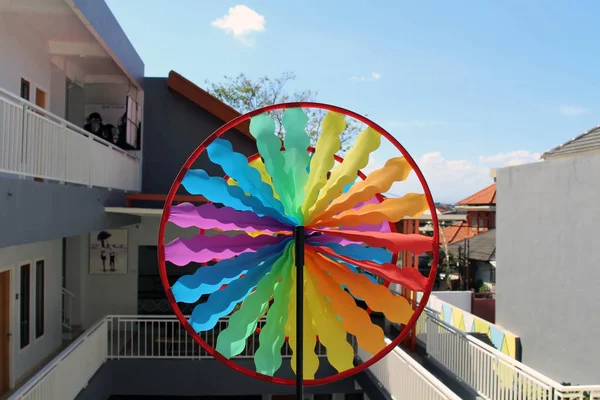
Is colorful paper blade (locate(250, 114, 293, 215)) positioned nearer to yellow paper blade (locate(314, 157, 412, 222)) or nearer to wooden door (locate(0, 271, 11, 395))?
yellow paper blade (locate(314, 157, 412, 222))

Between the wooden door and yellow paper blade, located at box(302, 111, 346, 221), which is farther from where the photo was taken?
the wooden door

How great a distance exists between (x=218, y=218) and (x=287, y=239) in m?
0.46

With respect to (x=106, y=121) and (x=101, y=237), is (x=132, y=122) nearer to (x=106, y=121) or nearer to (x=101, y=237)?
(x=106, y=121)

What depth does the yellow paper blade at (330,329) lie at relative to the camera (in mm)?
3406

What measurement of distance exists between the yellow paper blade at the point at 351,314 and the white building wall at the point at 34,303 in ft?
21.0

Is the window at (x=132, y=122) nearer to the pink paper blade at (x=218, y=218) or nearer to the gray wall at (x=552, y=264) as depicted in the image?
the pink paper blade at (x=218, y=218)


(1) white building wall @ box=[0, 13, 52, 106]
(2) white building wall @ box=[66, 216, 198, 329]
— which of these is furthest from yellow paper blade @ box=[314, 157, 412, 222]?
(2) white building wall @ box=[66, 216, 198, 329]

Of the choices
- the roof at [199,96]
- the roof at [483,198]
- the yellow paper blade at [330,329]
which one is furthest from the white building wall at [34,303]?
the roof at [483,198]

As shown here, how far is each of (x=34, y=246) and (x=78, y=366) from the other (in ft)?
8.25

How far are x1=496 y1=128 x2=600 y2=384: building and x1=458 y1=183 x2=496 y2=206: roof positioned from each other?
1956 centimetres

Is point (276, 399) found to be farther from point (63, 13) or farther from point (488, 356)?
point (63, 13)

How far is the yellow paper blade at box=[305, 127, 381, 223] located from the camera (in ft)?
10.6

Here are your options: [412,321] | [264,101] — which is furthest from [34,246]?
[264,101]

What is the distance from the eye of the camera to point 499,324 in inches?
464
